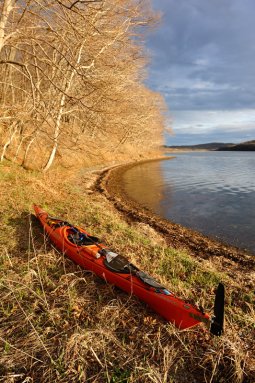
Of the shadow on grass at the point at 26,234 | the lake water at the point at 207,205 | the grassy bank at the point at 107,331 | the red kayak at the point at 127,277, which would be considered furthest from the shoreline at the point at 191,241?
the shadow on grass at the point at 26,234

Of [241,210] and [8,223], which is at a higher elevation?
[8,223]

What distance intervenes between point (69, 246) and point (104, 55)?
11927mm

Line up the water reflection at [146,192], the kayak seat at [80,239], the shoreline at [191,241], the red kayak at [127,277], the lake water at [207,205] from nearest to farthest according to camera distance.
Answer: the red kayak at [127,277], the kayak seat at [80,239], the shoreline at [191,241], the lake water at [207,205], the water reflection at [146,192]

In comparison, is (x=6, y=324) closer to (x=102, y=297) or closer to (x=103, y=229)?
(x=102, y=297)

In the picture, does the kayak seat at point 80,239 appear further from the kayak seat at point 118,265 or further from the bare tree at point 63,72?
the bare tree at point 63,72

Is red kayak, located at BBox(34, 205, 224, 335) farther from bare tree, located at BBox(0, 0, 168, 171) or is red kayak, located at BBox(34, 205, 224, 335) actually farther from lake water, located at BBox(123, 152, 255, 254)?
lake water, located at BBox(123, 152, 255, 254)

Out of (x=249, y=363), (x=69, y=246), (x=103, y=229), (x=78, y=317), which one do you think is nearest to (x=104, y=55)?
(x=103, y=229)

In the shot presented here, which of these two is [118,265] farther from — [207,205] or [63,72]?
[207,205]

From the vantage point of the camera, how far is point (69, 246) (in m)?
6.13

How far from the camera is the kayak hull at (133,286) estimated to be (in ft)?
13.2

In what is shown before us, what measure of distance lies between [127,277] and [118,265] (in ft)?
1.41

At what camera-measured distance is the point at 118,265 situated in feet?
17.3

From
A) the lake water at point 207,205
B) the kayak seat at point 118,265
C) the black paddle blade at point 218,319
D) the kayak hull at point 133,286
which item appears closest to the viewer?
the black paddle blade at point 218,319

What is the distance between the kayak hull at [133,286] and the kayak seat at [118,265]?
6cm
